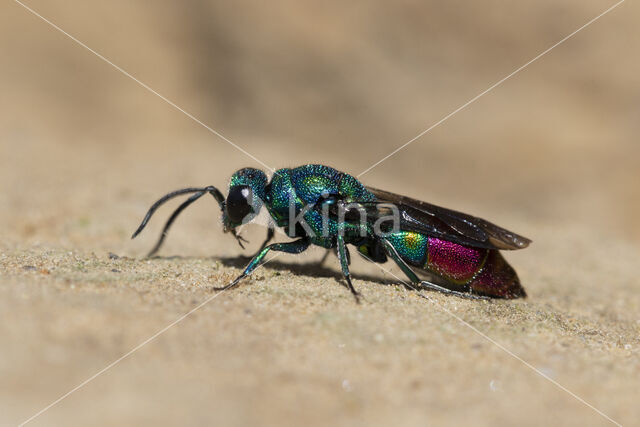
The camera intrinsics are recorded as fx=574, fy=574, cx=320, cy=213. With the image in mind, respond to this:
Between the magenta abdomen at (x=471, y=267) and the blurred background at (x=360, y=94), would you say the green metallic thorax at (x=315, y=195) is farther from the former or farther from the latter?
the blurred background at (x=360, y=94)

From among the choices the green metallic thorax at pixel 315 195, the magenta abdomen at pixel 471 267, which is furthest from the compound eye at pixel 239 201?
the magenta abdomen at pixel 471 267

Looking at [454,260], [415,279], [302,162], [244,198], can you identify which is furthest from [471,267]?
[302,162]

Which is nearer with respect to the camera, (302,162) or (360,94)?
(302,162)

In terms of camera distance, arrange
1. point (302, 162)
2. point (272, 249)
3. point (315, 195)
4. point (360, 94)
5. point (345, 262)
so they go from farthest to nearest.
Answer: point (360, 94), point (302, 162), point (315, 195), point (272, 249), point (345, 262)

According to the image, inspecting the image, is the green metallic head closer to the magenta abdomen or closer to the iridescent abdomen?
the iridescent abdomen

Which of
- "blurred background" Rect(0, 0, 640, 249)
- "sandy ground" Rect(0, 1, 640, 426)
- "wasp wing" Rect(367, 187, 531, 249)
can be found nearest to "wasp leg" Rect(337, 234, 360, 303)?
"sandy ground" Rect(0, 1, 640, 426)

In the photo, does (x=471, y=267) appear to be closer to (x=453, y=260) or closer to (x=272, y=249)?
(x=453, y=260)
